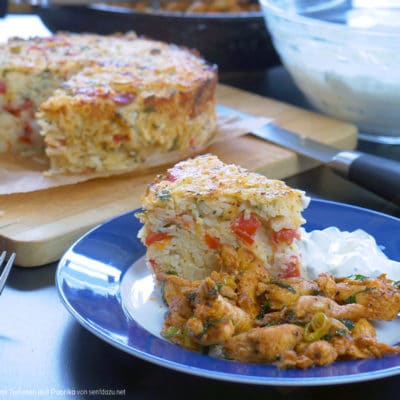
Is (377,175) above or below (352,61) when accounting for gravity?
below

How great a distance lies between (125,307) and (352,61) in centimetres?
188

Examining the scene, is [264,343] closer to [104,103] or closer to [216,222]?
[216,222]

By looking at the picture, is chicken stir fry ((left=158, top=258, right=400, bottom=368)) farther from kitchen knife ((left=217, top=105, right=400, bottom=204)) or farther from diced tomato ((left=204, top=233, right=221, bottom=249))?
kitchen knife ((left=217, top=105, right=400, bottom=204))

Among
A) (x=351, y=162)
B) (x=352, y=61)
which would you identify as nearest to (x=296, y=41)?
(x=352, y=61)

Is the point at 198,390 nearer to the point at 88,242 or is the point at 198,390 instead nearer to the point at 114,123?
the point at 88,242

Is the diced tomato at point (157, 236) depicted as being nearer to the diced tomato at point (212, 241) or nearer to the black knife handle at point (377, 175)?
the diced tomato at point (212, 241)

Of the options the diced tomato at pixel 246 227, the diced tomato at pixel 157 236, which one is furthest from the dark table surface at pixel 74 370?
the diced tomato at pixel 246 227

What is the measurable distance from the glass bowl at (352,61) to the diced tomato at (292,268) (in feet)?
4.82

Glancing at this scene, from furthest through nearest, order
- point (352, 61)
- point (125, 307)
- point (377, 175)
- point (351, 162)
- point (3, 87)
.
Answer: point (3, 87)
point (352, 61)
point (351, 162)
point (377, 175)
point (125, 307)

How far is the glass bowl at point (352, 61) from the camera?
11.2 feet

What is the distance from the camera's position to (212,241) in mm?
2234

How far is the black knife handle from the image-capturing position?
2.93m

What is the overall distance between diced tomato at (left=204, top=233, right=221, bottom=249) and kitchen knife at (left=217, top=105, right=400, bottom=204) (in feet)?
3.19

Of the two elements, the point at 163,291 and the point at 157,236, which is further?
the point at 157,236
